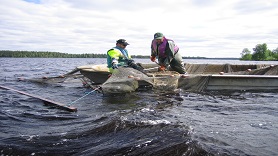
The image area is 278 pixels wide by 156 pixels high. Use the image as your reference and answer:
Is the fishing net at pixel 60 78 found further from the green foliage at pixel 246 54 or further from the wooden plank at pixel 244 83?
the green foliage at pixel 246 54

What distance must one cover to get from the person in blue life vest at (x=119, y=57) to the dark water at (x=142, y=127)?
Result: 209 cm

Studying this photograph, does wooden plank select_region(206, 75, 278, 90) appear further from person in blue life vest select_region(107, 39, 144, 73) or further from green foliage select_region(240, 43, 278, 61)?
green foliage select_region(240, 43, 278, 61)

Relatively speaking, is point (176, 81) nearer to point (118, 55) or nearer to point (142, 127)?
point (118, 55)

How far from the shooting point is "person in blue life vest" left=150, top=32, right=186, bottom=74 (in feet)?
37.1

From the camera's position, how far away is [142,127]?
5.42m

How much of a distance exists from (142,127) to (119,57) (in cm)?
609

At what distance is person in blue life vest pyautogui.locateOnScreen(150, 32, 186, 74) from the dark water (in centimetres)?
286

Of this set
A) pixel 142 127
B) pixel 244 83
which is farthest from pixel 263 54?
pixel 142 127

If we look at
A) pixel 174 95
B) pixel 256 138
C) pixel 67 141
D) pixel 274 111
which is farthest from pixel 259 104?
pixel 67 141

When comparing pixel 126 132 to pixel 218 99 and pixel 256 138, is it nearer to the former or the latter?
pixel 256 138

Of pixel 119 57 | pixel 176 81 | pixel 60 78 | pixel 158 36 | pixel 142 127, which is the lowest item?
pixel 142 127

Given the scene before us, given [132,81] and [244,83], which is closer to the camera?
[132,81]

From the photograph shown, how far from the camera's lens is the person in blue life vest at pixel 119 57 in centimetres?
1066

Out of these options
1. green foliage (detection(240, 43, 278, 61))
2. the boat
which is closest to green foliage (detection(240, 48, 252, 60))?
green foliage (detection(240, 43, 278, 61))
